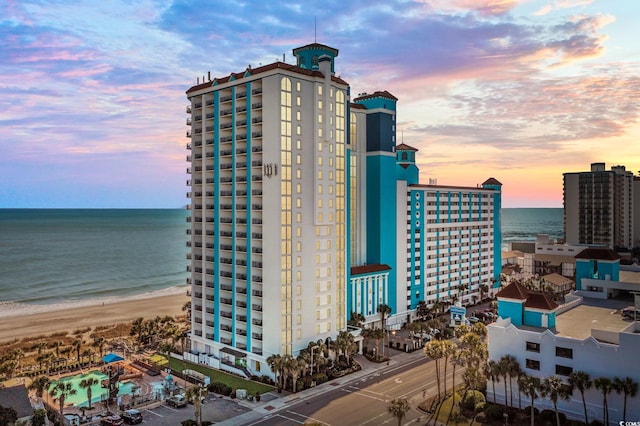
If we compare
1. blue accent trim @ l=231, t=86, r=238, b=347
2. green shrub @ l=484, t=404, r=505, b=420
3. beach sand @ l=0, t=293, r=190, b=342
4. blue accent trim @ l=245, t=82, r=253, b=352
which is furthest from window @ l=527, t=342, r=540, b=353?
beach sand @ l=0, t=293, r=190, b=342

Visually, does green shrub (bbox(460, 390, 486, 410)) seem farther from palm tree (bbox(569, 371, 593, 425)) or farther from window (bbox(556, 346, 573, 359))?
palm tree (bbox(569, 371, 593, 425))

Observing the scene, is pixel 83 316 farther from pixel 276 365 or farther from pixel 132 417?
pixel 276 365

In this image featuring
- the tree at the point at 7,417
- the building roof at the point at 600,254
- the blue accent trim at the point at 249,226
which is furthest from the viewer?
the building roof at the point at 600,254

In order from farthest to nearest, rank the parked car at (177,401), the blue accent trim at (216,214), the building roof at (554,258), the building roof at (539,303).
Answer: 1. the building roof at (554,258)
2. the blue accent trim at (216,214)
3. the building roof at (539,303)
4. the parked car at (177,401)

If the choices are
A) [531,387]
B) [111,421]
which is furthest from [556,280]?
[111,421]

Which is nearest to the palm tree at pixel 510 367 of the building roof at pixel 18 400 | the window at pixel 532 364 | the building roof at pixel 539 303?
the window at pixel 532 364

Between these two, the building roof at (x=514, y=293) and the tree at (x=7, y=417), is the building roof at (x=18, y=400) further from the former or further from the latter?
the building roof at (x=514, y=293)

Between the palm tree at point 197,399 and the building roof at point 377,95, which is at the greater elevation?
the building roof at point 377,95

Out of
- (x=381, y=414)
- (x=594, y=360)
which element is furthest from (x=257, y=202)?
(x=594, y=360)

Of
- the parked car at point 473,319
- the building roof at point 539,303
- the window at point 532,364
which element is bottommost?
the parked car at point 473,319
